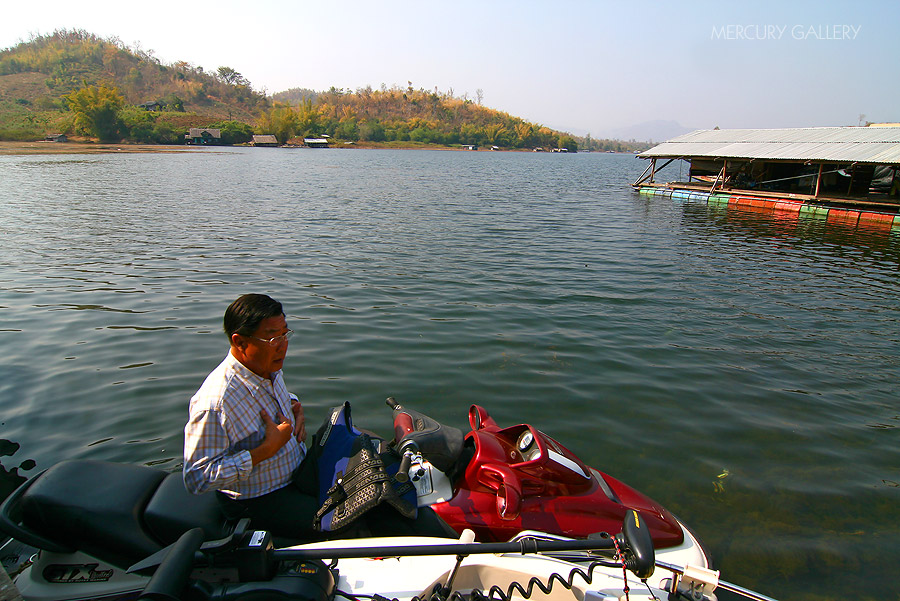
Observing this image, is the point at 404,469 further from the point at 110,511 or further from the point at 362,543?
the point at 110,511

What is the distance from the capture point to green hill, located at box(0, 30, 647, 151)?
9969 centimetres

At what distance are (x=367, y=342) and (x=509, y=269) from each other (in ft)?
18.6

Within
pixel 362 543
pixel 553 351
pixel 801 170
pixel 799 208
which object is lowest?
pixel 553 351

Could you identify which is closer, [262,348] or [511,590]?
[511,590]

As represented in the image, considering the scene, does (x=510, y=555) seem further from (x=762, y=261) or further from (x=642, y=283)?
(x=762, y=261)

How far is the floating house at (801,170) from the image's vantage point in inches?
896

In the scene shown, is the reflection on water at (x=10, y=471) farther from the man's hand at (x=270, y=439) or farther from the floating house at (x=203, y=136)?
the floating house at (x=203, y=136)

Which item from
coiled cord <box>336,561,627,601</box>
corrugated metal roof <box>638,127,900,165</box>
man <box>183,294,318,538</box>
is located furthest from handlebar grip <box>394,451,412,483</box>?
corrugated metal roof <box>638,127,900,165</box>

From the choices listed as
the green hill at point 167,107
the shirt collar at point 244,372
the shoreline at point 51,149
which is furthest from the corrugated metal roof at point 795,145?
the green hill at point 167,107

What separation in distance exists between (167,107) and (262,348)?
514 ft

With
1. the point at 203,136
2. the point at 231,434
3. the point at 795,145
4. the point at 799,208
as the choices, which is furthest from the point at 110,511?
the point at 203,136

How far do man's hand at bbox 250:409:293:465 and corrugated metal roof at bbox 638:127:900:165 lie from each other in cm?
2529

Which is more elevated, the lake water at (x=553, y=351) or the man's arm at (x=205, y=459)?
the man's arm at (x=205, y=459)

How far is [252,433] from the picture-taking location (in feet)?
9.84
